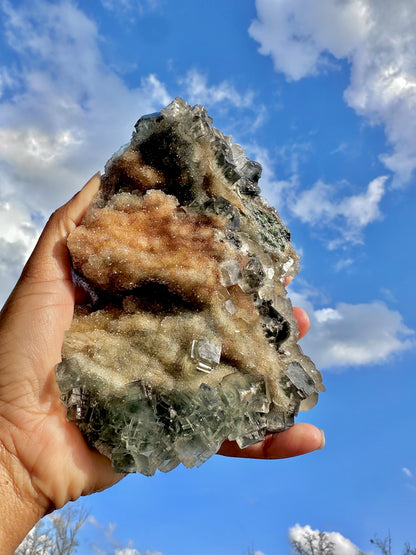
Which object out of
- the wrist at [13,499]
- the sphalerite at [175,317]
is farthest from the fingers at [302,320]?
the wrist at [13,499]

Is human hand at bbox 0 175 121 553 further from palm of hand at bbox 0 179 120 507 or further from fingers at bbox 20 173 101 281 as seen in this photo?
fingers at bbox 20 173 101 281

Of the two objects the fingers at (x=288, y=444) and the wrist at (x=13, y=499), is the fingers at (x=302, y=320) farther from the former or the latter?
the wrist at (x=13, y=499)

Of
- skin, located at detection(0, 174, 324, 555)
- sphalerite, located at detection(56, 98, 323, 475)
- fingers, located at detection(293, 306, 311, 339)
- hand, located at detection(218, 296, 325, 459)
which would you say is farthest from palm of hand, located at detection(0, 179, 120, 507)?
fingers, located at detection(293, 306, 311, 339)

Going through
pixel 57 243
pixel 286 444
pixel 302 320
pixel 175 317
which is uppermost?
pixel 302 320

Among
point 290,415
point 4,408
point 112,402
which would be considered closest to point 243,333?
point 290,415

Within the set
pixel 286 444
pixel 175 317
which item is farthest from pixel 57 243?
→ pixel 286 444

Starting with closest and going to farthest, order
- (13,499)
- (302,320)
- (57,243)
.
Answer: (13,499)
(57,243)
(302,320)

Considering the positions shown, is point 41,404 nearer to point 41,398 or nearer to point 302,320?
point 41,398
